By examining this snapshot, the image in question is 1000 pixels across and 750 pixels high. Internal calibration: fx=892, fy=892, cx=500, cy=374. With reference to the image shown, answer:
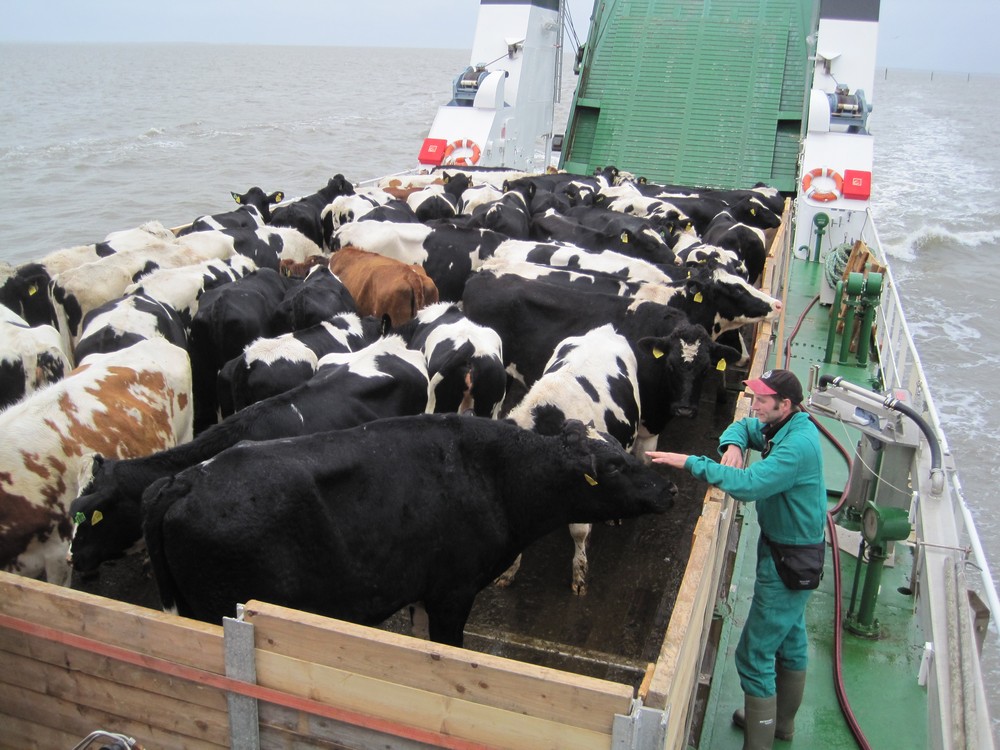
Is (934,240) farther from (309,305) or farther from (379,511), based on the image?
(379,511)

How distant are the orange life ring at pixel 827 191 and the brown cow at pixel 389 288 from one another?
784 cm

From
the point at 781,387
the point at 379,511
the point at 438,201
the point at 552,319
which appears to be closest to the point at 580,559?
the point at 379,511

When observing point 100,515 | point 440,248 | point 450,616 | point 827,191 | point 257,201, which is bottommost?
point 450,616

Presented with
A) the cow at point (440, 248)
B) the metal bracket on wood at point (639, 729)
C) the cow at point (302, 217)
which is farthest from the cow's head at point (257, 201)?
the metal bracket on wood at point (639, 729)

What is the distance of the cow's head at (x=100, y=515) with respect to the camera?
15.1 ft

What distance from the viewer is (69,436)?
525cm

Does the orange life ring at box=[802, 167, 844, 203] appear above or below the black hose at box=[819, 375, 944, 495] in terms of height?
above

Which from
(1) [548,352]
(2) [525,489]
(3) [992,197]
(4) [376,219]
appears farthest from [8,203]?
(3) [992,197]

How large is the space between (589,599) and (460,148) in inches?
496

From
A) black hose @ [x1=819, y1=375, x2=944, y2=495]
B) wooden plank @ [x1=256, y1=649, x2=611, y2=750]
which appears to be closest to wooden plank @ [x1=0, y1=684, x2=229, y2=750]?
wooden plank @ [x1=256, y1=649, x2=611, y2=750]

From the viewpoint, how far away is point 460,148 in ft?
55.3

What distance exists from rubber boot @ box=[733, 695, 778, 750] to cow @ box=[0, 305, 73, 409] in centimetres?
503

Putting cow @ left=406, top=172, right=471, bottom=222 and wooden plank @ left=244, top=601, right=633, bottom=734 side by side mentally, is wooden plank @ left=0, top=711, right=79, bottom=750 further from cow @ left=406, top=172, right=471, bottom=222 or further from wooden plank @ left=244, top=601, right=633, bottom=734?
cow @ left=406, top=172, right=471, bottom=222

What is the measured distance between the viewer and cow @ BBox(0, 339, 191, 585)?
15.6ft
